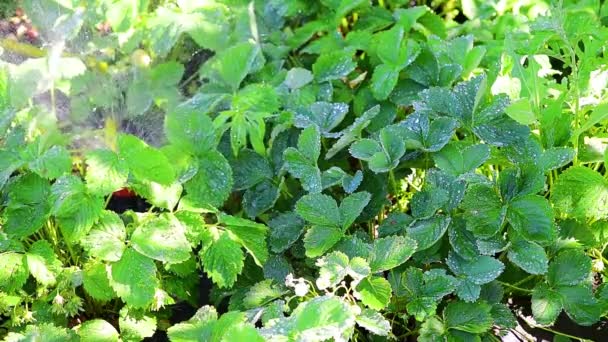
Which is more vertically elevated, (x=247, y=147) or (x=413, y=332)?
(x=247, y=147)

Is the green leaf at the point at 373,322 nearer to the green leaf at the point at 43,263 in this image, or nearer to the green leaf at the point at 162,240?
the green leaf at the point at 162,240

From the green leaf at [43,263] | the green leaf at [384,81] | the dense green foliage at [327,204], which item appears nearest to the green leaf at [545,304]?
the dense green foliage at [327,204]

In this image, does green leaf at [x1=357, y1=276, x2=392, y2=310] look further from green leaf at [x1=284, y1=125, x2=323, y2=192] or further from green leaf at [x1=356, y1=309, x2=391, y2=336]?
green leaf at [x1=284, y1=125, x2=323, y2=192]

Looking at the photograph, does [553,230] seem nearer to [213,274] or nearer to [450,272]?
[450,272]

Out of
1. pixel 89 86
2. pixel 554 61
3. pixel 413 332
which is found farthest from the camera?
pixel 554 61

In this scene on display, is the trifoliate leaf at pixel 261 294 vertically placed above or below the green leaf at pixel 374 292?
below

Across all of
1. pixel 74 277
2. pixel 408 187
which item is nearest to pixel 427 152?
pixel 408 187

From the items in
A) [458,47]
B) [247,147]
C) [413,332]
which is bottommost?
[413,332]

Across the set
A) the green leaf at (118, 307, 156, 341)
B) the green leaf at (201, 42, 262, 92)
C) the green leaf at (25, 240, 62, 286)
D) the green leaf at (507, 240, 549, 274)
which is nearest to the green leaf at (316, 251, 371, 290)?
the green leaf at (507, 240, 549, 274)
